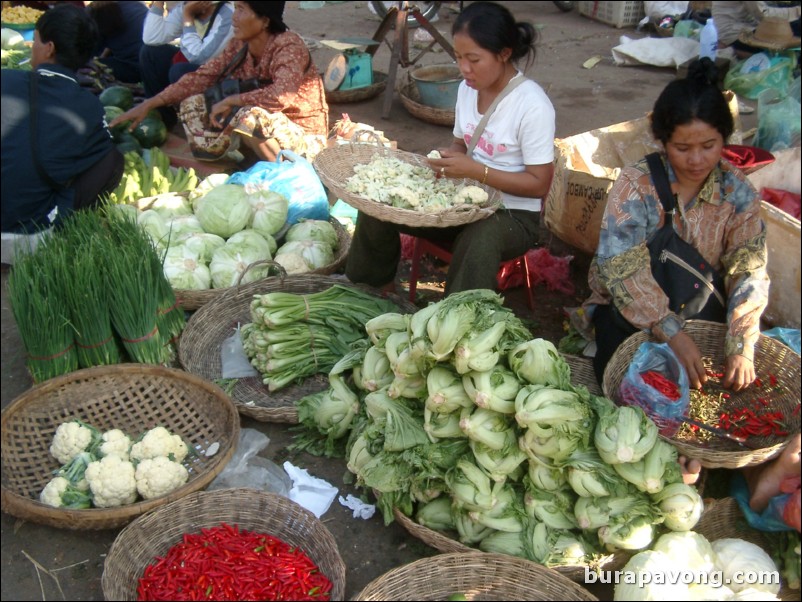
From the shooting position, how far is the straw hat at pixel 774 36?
19.4ft

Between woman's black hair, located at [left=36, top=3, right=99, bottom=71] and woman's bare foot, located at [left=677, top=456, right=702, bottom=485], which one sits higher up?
woman's black hair, located at [left=36, top=3, right=99, bottom=71]

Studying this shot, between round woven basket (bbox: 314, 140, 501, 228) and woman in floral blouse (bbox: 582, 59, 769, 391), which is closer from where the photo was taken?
woman in floral blouse (bbox: 582, 59, 769, 391)

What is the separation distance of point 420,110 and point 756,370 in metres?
4.01

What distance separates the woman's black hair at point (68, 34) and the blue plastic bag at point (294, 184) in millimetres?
1135

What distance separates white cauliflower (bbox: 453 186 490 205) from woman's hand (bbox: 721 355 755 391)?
3.77 ft

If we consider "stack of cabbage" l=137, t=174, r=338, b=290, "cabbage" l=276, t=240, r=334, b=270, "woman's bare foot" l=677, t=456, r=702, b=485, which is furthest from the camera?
"cabbage" l=276, t=240, r=334, b=270

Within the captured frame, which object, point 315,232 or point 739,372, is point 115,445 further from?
point 739,372

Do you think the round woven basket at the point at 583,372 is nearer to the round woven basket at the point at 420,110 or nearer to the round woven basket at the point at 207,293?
the round woven basket at the point at 207,293

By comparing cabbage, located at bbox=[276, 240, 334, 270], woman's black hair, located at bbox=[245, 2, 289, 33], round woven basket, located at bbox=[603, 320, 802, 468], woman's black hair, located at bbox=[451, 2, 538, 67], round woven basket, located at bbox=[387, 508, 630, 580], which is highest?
woman's black hair, located at bbox=[451, 2, 538, 67]

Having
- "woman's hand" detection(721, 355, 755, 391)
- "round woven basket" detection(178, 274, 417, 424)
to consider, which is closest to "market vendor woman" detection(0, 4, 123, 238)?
"round woven basket" detection(178, 274, 417, 424)

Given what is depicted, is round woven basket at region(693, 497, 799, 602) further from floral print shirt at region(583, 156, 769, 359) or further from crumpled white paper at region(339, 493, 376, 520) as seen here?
crumpled white paper at region(339, 493, 376, 520)

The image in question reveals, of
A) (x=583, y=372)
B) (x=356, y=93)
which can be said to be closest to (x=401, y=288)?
(x=583, y=372)

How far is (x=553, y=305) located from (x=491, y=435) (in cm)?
177

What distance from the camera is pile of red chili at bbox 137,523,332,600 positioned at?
2070 mm
